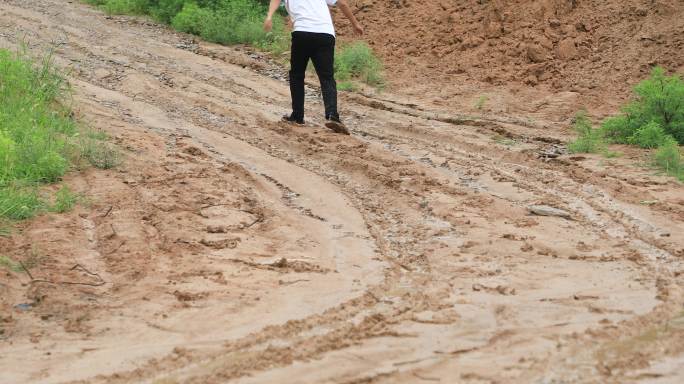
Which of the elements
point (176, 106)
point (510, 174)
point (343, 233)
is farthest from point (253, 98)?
point (343, 233)

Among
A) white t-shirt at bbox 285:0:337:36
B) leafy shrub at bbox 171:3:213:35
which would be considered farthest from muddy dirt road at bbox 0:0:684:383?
leafy shrub at bbox 171:3:213:35

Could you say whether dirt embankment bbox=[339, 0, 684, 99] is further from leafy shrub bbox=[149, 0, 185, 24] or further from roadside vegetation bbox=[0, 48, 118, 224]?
roadside vegetation bbox=[0, 48, 118, 224]

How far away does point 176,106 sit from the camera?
9.63m

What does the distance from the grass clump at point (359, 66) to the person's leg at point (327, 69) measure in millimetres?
2686

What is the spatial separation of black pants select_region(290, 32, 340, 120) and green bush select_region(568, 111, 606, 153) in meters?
2.29

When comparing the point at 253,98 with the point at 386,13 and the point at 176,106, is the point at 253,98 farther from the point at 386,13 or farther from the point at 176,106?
the point at 386,13

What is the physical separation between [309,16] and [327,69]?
21.3 inches

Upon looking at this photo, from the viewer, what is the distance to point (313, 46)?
349 inches

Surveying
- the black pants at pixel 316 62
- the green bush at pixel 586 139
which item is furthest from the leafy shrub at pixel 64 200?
the green bush at pixel 586 139

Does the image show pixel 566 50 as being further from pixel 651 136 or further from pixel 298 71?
pixel 298 71

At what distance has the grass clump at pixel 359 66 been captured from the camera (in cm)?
1175

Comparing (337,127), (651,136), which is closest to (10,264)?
(337,127)

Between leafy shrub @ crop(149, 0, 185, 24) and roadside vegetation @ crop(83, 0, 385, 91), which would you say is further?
leafy shrub @ crop(149, 0, 185, 24)

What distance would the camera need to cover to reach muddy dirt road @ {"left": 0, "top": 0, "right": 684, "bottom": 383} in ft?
12.7
